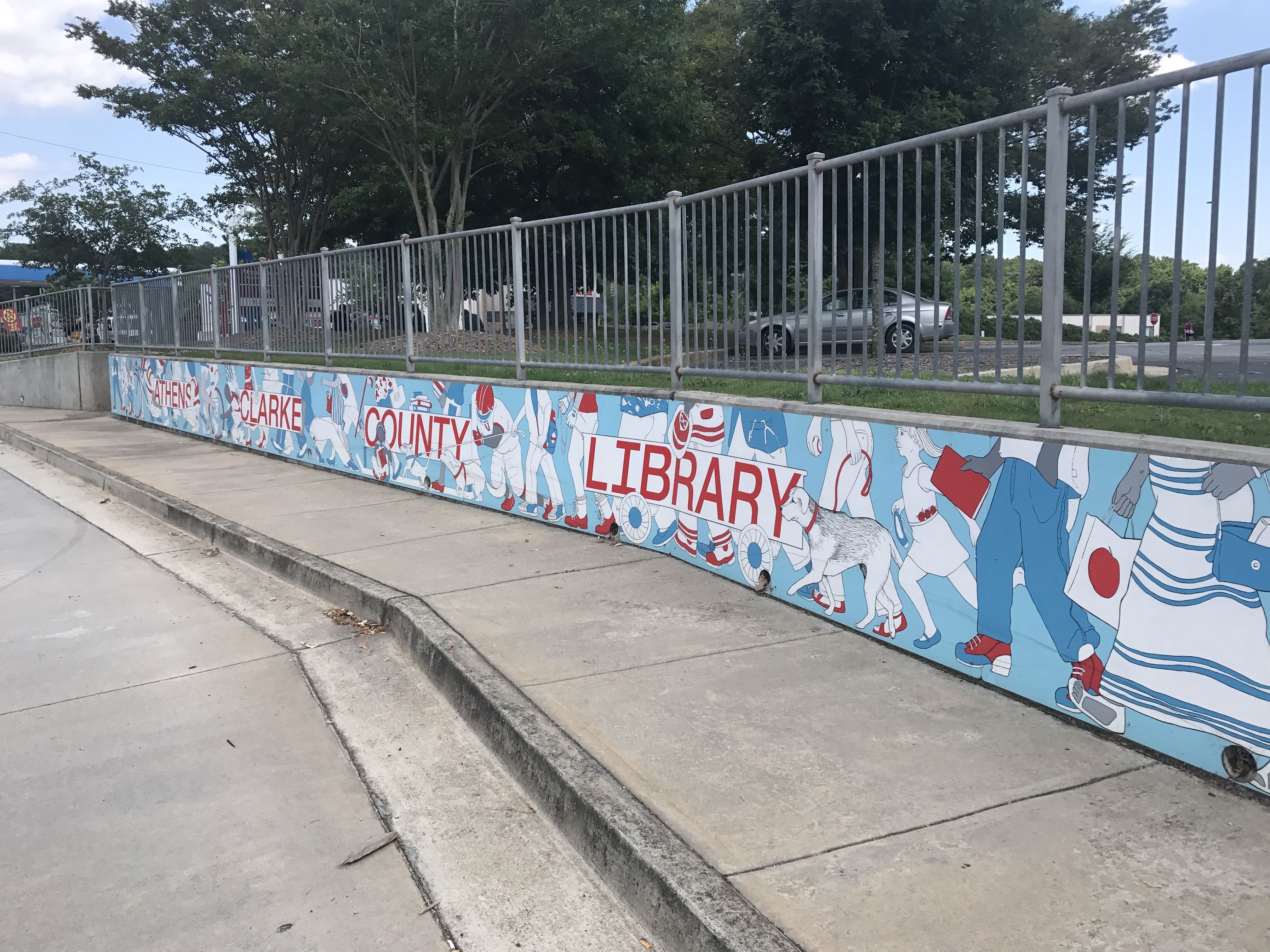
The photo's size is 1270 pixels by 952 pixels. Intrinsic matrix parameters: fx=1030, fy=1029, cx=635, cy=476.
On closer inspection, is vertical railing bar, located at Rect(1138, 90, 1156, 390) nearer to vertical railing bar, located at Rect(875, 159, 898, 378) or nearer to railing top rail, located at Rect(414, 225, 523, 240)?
vertical railing bar, located at Rect(875, 159, 898, 378)

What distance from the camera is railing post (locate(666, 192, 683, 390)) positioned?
646cm

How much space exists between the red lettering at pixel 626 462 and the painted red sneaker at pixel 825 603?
1.90m

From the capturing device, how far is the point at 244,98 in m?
28.1

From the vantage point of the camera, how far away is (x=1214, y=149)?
3402 millimetres

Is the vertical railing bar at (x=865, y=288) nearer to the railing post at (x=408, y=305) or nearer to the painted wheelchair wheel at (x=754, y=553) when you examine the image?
the painted wheelchair wheel at (x=754, y=553)

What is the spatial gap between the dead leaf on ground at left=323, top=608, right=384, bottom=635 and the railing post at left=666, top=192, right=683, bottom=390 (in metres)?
2.36

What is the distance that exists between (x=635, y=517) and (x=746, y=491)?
126cm

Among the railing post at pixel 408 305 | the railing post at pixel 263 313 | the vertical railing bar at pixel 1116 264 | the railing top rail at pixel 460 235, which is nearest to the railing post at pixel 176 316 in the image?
the railing post at pixel 263 313

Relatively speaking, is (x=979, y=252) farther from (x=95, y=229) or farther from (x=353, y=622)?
(x=95, y=229)

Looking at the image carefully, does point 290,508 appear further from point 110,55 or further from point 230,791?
point 110,55

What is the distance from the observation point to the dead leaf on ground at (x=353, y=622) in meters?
5.74

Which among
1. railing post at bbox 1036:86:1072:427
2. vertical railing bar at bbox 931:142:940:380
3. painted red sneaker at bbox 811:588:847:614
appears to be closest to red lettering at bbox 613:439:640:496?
painted red sneaker at bbox 811:588:847:614

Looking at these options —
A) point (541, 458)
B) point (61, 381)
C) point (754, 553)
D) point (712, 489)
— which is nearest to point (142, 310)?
point (61, 381)

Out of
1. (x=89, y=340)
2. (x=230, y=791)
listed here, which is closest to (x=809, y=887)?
(x=230, y=791)
